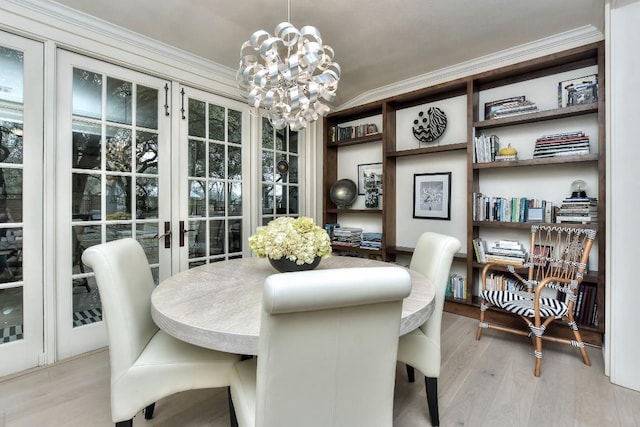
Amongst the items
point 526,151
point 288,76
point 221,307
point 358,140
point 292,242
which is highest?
point 358,140

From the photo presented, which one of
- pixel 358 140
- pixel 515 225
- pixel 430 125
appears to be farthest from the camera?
pixel 358 140

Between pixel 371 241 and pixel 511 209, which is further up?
pixel 511 209

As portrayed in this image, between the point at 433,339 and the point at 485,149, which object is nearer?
the point at 433,339

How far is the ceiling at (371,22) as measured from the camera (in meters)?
2.16

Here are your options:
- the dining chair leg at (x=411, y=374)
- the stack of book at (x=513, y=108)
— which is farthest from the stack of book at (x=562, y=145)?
the dining chair leg at (x=411, y=374)

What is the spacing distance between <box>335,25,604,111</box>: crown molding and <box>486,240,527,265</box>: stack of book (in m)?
1.68

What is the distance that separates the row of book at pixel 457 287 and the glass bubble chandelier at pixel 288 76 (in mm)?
2208

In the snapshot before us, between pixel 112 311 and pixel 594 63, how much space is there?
146 inches

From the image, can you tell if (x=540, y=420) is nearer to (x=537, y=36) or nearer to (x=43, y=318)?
(x=537, y=36)

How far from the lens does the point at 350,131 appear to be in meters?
3.94

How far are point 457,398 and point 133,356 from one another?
173 cm

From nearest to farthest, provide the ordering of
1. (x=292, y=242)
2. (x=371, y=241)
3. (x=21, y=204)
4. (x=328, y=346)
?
(x=328, y=346)
(x=292, y=242)
(x=21, y=204)
(x=371, y=241)

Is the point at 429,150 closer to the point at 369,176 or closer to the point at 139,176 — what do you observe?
the point at 369,176

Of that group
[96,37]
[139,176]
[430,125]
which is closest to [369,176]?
[430,125]
